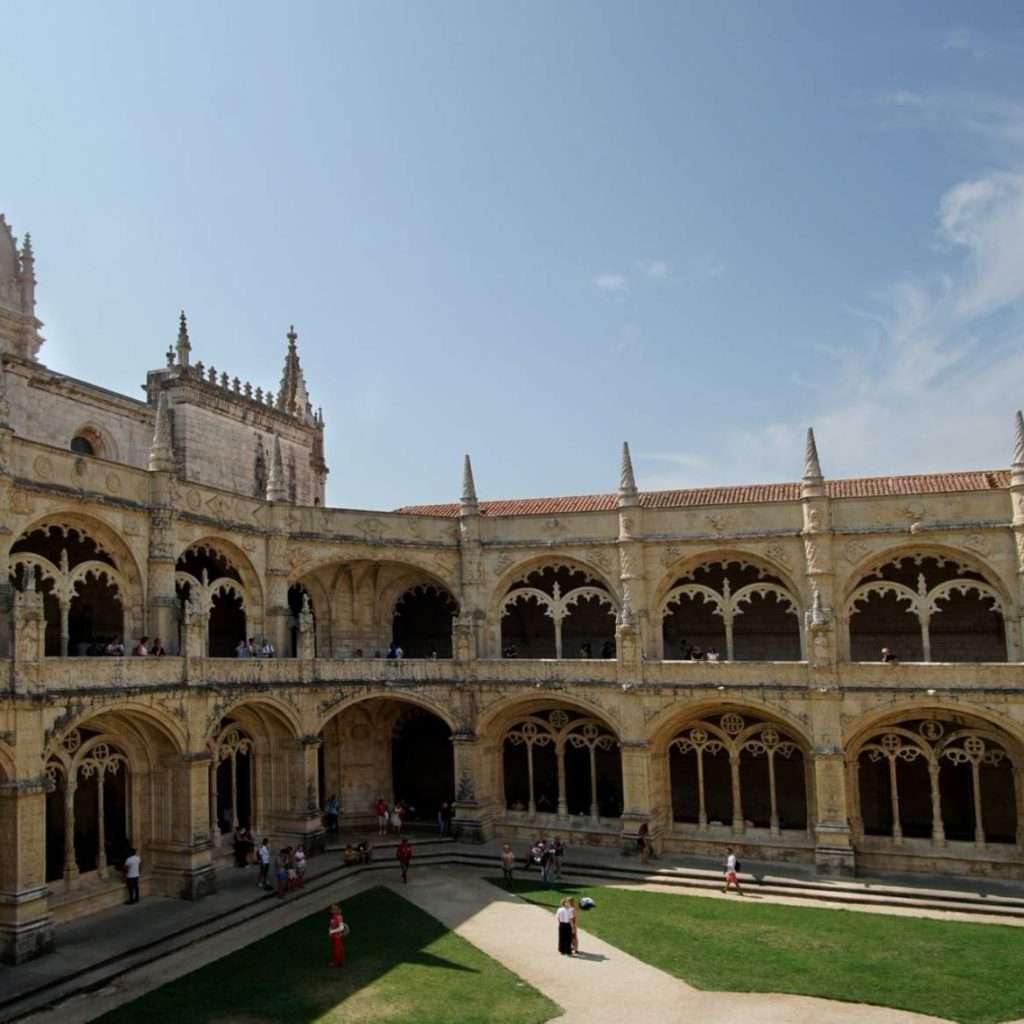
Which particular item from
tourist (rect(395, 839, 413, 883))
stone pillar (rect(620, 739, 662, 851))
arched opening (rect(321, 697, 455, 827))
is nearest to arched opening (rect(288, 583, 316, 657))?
arched opening (rect(321, 697, 455, 827))

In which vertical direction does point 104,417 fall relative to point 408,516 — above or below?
above

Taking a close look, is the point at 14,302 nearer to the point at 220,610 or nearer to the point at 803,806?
the point at 220,610

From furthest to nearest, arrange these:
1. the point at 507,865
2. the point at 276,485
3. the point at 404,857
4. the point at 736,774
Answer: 1. the point at 276,485
2. the point at 736,774
3. the point at 404,857
4. the point at 507,865

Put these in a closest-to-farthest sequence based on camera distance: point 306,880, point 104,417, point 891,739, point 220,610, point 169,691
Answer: point 169,691, point 306,880, point 891,739, point 104,417, point 220,610

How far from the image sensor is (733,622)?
115 ft

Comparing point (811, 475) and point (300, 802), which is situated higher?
point (811, 475)

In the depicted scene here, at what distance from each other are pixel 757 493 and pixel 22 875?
24.6 metres

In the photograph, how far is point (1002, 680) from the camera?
89.5 ft

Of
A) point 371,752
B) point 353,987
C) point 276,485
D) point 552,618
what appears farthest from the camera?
point 371,752

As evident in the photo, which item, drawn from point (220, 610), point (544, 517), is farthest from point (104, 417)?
point (544, 517)

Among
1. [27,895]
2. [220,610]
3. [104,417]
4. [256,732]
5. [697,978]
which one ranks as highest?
[104,417]

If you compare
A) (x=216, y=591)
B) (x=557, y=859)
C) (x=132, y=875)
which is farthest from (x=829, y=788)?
(x=132, y=875)

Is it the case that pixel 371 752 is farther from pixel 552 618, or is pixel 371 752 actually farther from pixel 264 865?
pixel 264 865

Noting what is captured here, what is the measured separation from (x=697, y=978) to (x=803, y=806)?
51.5 feet
